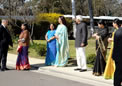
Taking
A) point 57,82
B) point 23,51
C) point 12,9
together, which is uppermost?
point 12,9

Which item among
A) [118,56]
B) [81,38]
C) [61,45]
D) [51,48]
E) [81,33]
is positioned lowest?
[51,48]

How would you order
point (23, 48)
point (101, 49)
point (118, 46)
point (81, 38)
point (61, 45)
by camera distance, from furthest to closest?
point (61, 45) → point (23, 48) → point (81, 38) → point (101, 49) → point (118, 46)

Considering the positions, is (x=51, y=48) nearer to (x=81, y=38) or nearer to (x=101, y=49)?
(x=81, y=38)

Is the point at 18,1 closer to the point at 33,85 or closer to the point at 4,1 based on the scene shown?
the point at 4,1

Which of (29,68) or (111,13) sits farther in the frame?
(111,13)

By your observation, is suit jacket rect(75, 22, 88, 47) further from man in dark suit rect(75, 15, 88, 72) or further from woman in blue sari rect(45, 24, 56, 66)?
woman in blue sari rect(45, 24, 56, 66)

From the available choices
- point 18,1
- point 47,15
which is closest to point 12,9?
point 18,1

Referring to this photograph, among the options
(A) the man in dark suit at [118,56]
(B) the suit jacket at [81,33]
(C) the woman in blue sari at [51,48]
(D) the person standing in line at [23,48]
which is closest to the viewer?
(A) the man in dark suit at [118,56]

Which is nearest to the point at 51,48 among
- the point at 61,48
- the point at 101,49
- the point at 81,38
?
the point at 61,48

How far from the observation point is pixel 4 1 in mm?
26109

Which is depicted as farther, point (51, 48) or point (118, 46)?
point (51, 48)

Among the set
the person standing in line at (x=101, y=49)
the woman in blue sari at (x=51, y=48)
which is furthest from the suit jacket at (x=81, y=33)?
the woman in blue sari at (x=51, y=48)

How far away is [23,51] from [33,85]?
8.67ft

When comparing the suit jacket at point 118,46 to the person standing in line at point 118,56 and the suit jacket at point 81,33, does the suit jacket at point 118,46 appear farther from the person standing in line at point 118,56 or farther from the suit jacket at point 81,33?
the suit jacket at point 81,33
